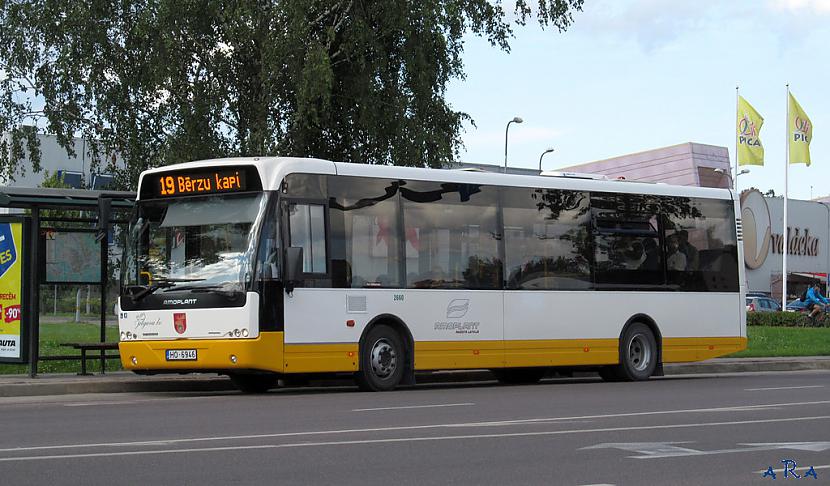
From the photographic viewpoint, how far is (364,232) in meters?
19.0

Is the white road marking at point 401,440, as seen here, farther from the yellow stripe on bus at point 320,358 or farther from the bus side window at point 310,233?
the bus side window at point 310,233

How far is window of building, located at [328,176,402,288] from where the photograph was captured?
18.7 m

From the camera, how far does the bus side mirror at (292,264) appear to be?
17.7m

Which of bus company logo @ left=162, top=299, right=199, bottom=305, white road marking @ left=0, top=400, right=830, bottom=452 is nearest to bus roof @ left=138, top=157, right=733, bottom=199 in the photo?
bus company logo @ left=162, top=299, right=199, bottom=305

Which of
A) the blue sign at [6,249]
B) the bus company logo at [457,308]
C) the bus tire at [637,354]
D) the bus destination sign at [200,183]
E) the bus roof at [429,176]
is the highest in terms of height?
the bus roof at [429,176]

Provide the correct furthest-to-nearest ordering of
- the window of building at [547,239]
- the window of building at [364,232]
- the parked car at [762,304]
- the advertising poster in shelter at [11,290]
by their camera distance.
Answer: the parked car at [762,304] → the window of building at [547,239] → the advertising poster in shelter at [11,290] → the window of building at [364,232]

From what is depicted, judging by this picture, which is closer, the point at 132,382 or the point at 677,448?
the point at 677,448

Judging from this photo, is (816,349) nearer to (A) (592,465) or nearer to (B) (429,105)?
(B) (429,105)

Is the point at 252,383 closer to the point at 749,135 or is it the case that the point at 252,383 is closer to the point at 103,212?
the point at 103,212

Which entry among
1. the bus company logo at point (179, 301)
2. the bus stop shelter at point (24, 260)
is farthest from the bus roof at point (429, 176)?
the bus company logo at point (179, 301)

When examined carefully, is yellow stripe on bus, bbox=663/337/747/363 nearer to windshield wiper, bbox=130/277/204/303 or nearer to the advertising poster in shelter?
windshield wiper, bbox=130/277/204/303

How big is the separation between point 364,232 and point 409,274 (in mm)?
1046

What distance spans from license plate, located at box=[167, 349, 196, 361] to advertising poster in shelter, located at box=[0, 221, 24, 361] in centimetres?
278

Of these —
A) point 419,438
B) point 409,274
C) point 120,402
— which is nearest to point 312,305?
point 409,274
